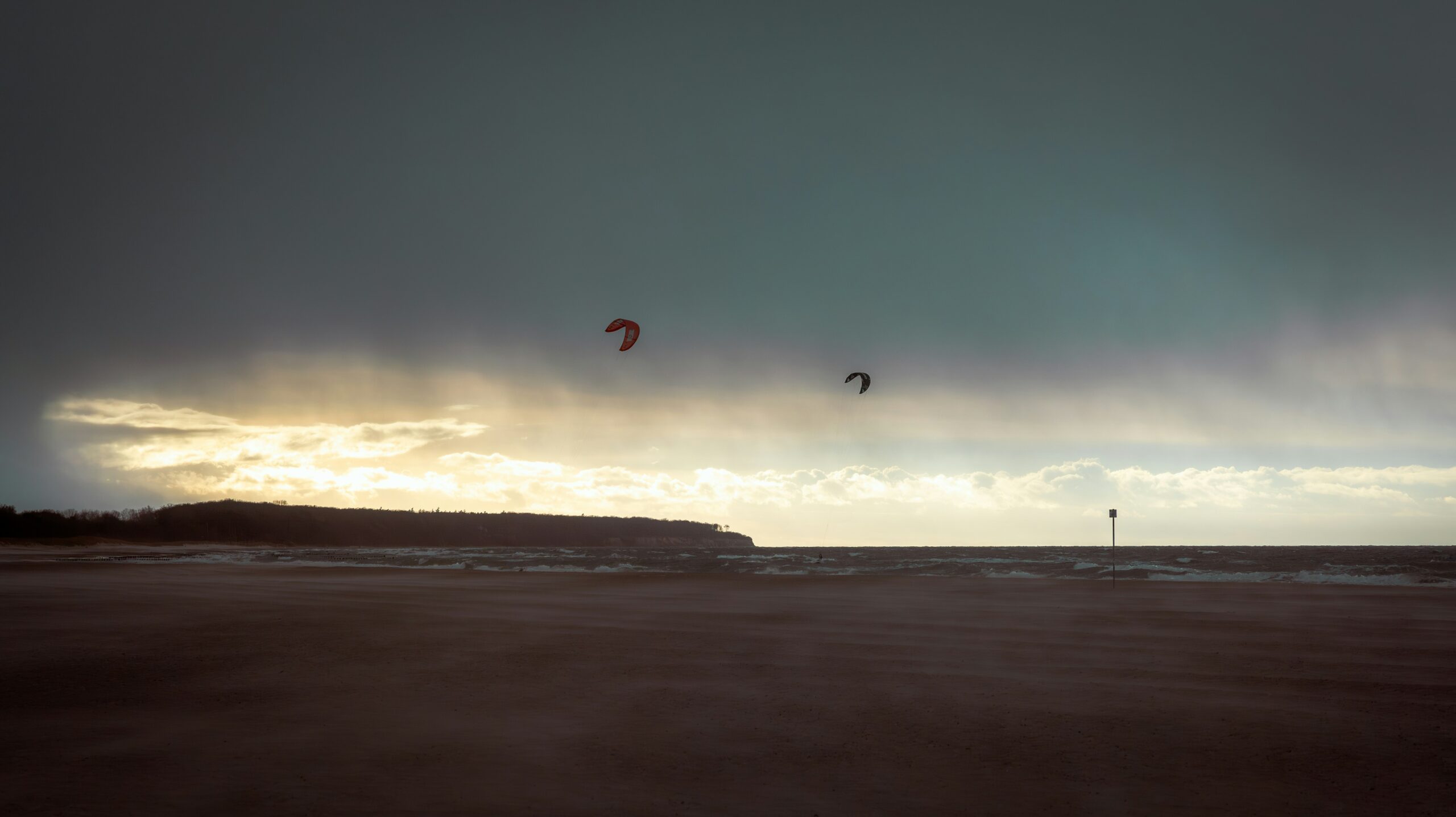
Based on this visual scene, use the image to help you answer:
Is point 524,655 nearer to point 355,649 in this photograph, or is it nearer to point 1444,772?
point 355,649

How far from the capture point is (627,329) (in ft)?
108

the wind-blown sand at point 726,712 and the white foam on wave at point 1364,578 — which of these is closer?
the wind-blown sand at point 726,712

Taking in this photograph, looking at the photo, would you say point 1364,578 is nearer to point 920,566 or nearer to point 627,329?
point 920,566

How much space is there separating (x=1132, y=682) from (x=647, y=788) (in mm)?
8167

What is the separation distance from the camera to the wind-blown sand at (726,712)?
747 cm

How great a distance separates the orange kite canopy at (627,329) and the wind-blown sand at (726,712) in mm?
12926

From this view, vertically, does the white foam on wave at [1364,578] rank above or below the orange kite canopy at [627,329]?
below

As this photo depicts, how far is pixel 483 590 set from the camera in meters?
29.7

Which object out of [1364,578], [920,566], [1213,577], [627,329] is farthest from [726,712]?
[920,566]

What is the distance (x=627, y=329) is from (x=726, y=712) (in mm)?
23664

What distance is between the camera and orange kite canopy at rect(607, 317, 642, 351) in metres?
32.2

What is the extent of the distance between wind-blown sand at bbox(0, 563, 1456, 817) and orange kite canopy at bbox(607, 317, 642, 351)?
42.4 feet

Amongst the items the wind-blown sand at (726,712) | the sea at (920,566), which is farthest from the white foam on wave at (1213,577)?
the wind-blown sand at (726,712)

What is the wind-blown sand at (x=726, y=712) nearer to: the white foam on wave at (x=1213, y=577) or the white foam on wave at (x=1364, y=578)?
the white foam on wave at (x=1364, y=578)
